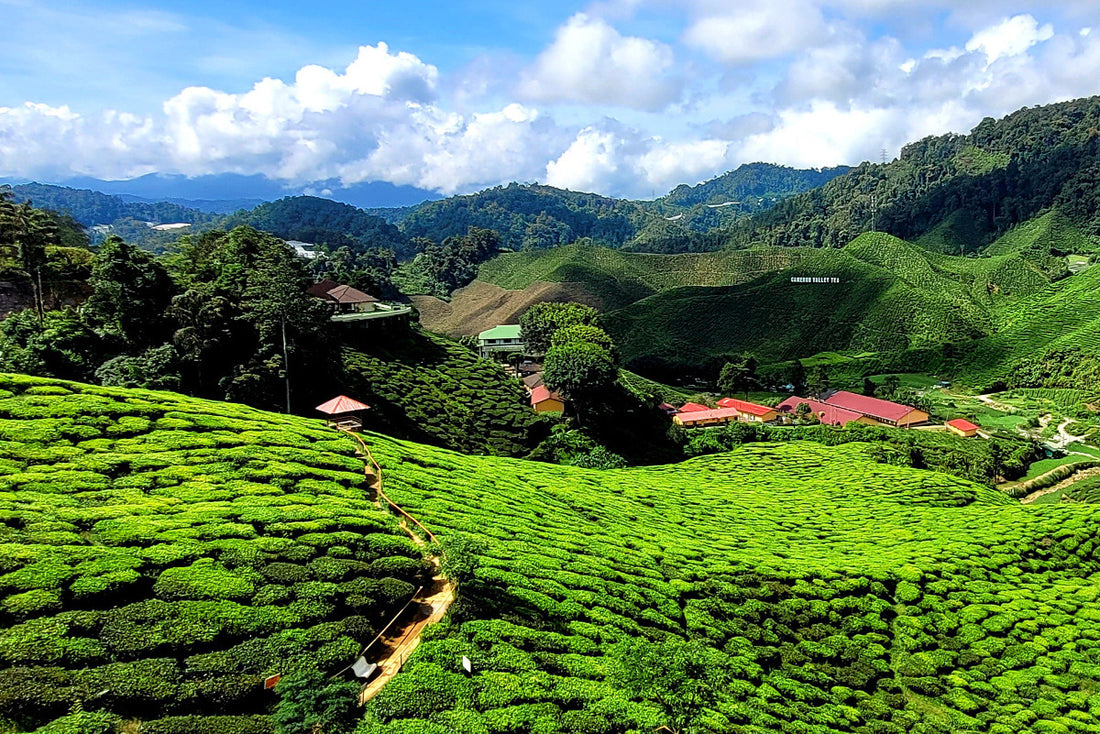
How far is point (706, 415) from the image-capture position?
257 ft

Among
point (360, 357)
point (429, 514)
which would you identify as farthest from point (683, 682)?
point (360, 357)

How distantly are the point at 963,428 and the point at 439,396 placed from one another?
2573 inches

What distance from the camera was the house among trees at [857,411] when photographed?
8031cm

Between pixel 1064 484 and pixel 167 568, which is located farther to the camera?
pixel 1064 484

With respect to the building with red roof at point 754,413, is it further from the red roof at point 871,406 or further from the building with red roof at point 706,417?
the red roof at point 871,406


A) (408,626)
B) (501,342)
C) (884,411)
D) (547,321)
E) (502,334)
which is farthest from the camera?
(502,334)

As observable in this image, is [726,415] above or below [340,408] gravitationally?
below

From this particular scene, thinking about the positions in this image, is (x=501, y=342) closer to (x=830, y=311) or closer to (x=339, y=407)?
(x=339, y=407)

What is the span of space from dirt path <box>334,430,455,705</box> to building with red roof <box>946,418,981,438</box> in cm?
7822

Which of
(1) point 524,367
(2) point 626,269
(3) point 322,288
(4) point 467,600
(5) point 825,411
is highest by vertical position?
(2) point 626,269

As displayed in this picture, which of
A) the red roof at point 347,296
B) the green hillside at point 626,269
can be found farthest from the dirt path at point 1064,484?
A: the green hillside at point 626,269

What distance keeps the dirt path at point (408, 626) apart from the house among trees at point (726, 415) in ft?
200

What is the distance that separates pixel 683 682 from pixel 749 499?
28.0 meters

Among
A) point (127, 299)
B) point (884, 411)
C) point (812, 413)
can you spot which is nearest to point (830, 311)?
point (884, 411)
